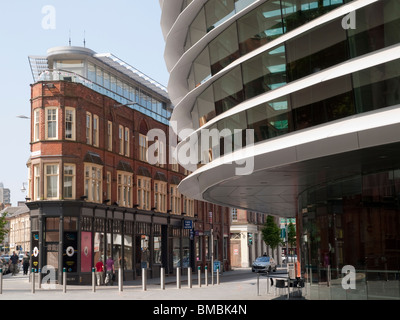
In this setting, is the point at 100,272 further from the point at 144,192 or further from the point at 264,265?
the point at 264,265

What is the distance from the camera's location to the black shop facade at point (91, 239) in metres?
38.7

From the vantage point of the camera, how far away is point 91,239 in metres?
40.8

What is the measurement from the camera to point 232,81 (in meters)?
21.6

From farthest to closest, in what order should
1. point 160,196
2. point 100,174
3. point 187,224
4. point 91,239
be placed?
point 187,224
point 160,196
point 100,174
point 91,239

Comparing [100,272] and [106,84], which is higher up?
[106,84]

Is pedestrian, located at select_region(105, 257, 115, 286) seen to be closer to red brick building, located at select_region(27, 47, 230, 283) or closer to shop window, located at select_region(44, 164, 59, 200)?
red brick building, located at select_region(27, 47, 230, 283)

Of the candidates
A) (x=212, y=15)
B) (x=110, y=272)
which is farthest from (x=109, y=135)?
(x=212, y=15)

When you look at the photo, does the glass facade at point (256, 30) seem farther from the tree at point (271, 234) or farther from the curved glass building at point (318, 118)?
the tree at point (271, 234)

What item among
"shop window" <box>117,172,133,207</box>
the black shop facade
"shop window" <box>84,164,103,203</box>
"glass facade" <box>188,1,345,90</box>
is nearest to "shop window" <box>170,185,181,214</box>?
the black shop facade

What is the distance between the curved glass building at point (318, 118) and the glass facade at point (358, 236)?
0.04 m

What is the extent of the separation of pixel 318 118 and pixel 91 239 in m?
26.1

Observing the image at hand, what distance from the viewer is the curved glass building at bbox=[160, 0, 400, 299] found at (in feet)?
52.8

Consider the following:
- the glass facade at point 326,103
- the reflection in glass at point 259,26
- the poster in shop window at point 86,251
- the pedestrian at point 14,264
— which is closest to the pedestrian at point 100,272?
the poster in shop window at point 86,251
